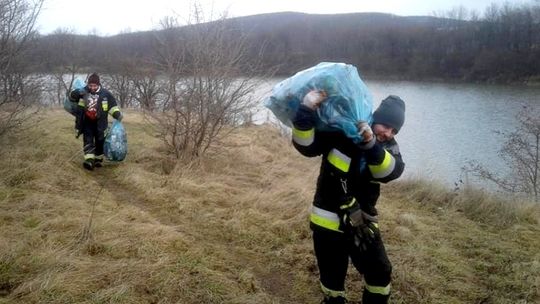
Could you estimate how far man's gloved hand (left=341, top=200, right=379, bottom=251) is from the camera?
108 inches

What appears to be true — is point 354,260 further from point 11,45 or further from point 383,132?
point 11,45

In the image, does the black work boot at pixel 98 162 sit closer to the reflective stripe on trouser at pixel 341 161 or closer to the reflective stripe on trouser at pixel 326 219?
the reflective stripe on trouser at pixel 326 219

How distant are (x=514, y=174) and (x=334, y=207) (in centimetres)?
1205

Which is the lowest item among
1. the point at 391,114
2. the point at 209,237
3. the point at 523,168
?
the point at 523,168

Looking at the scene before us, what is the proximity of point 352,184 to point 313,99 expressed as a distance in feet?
2.11

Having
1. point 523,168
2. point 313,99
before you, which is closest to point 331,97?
point 313,99

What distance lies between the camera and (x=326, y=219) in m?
2.88

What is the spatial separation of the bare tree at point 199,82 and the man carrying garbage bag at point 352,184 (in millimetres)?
5526

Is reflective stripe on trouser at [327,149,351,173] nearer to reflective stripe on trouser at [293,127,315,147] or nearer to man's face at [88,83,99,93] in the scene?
reflective stripe on trouser at [293,127,315,147]

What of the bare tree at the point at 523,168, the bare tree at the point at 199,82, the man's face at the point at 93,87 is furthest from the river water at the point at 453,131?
the man's face at the point at 93,87

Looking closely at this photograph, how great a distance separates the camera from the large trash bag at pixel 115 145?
25.4 ft

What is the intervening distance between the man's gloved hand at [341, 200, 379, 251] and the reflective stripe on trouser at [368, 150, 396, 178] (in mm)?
242

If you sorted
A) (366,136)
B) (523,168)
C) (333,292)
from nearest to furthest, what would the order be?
(366,136)
(333,292)
(523,168)

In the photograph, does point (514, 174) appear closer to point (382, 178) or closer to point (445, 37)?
point (382, 178)
